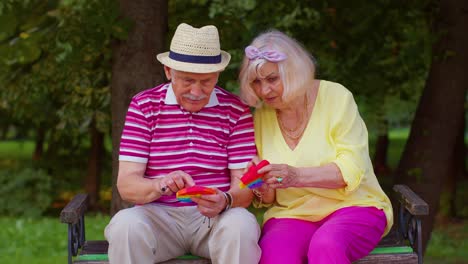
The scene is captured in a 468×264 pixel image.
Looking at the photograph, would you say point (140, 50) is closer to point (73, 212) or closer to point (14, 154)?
point (73, 212)

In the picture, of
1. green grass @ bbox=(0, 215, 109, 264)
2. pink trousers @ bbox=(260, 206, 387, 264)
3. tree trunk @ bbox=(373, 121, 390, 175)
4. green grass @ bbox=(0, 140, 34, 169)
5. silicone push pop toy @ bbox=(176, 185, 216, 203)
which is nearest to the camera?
silicone push pop toy @ bbox=(176, 185, 216, 203)

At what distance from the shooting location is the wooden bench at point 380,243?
393 centimetres

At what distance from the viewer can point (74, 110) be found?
25.3 feet

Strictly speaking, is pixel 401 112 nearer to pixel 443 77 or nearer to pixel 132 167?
pixel 443 77

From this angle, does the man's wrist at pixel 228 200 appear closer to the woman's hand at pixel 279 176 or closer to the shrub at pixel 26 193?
the woman's hand at pixel 279 176

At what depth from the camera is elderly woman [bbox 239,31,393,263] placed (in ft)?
12.7

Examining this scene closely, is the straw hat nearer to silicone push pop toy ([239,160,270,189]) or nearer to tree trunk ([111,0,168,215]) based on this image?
silicone push pop toy ([239,160,270,189])

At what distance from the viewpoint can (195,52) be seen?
12.6ft

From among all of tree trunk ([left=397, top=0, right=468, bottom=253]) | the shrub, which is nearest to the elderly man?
tree trunk ([left=397, top=0, right=468, bottom=253])

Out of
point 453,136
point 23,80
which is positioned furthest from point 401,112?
point 23,80

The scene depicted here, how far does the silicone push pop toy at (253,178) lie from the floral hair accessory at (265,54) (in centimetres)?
52

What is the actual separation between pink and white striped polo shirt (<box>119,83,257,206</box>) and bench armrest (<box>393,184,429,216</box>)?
842 mm

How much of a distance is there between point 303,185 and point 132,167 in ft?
2.64

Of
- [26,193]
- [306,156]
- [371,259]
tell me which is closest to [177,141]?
[306,156]
